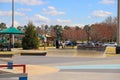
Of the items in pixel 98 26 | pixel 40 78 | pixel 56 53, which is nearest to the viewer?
pixel 40 78

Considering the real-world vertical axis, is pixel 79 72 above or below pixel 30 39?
below

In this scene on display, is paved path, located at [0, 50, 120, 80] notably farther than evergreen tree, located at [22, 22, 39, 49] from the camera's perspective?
No

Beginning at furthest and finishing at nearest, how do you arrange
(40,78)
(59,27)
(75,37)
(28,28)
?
(59,27), (75,37), (28,28), (40,78)

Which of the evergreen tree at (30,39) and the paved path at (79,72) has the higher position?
the evergreen tree at (30,39)

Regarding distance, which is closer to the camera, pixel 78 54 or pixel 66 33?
pixel 78 54

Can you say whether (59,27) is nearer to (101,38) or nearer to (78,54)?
(101,38)

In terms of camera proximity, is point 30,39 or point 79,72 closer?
point 79,72

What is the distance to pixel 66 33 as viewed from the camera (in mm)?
136875

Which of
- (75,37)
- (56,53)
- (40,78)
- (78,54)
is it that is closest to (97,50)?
(78,54)

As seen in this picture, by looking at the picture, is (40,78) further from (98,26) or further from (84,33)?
(84,33)

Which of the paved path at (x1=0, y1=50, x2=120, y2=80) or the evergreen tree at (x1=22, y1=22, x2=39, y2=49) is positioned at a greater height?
the evergreen tree at (x1=22, y1=22, x2=39, y2=49)

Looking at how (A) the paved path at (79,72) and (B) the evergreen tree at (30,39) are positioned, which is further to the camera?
(B) the evergreen tree at (30,39)

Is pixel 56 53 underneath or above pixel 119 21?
underneath

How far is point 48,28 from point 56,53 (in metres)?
124
